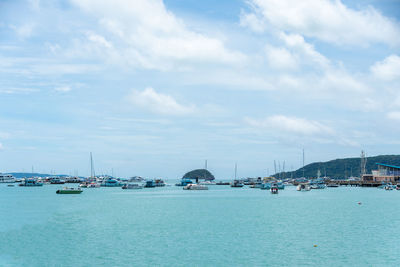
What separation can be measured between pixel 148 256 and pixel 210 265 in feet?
22.0

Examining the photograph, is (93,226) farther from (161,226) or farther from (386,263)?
(386,263)

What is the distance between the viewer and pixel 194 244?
45.1m

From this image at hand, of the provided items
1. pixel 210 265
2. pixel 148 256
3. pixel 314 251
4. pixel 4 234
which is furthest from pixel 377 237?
pixel 4 234

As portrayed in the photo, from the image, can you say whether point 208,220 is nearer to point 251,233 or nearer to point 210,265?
point 251,233

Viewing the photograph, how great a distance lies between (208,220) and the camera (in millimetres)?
67250

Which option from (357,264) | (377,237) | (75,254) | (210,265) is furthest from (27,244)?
(377,237)

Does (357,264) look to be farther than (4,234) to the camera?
No

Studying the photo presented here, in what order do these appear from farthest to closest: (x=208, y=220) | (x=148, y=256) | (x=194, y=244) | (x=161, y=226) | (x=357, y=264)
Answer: (x=208, y=220), (x=161, y=226), (x=194, y=244), (x=148, y=256), (x=357, y=264)

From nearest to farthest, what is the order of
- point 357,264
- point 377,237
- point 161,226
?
1. point 357,264
2. point 377,237
3. point 161,226

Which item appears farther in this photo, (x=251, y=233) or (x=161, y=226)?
(x=161, y=226)

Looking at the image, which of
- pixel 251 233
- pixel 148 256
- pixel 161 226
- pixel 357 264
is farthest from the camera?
pixel 161 226

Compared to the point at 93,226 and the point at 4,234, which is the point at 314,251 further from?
the point at 4,234

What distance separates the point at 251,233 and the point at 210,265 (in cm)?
1715

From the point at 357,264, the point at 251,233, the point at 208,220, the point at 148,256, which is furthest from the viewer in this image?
the point at 208,220
